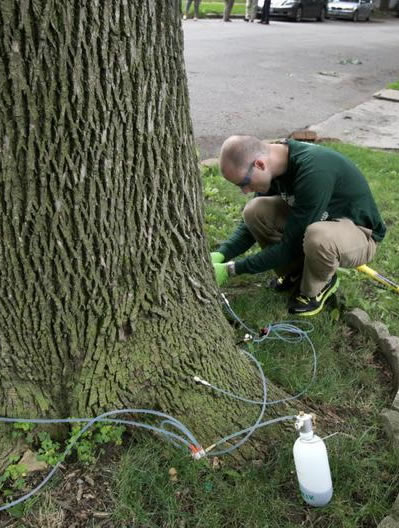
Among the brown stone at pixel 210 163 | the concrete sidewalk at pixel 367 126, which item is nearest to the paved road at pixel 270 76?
the concrete sidewalk at pixel 367 126

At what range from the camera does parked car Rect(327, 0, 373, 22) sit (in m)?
25.7

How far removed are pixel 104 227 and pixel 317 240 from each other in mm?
1415

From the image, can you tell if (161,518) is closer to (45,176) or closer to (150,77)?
(45,176)

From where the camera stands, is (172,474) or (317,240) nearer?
(172,474)

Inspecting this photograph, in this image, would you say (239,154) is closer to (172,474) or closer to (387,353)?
(387,353)

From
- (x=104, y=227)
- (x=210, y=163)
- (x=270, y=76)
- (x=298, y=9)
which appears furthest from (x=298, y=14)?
(x=104, y=227)

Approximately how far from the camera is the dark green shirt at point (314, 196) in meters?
2.63

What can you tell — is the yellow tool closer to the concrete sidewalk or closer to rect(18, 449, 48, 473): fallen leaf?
rect(18, 449, 48, 473): fallen leaf

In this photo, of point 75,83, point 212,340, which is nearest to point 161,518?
point 212,340

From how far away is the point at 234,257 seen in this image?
343 centimetres

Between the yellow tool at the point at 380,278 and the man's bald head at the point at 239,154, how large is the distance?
127cm

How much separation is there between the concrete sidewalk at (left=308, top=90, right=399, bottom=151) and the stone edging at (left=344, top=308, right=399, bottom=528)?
4174 millimetres

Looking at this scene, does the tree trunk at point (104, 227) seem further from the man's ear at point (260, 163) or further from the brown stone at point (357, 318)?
the brown stone at point (357, 318)

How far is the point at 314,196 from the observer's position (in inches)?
104
